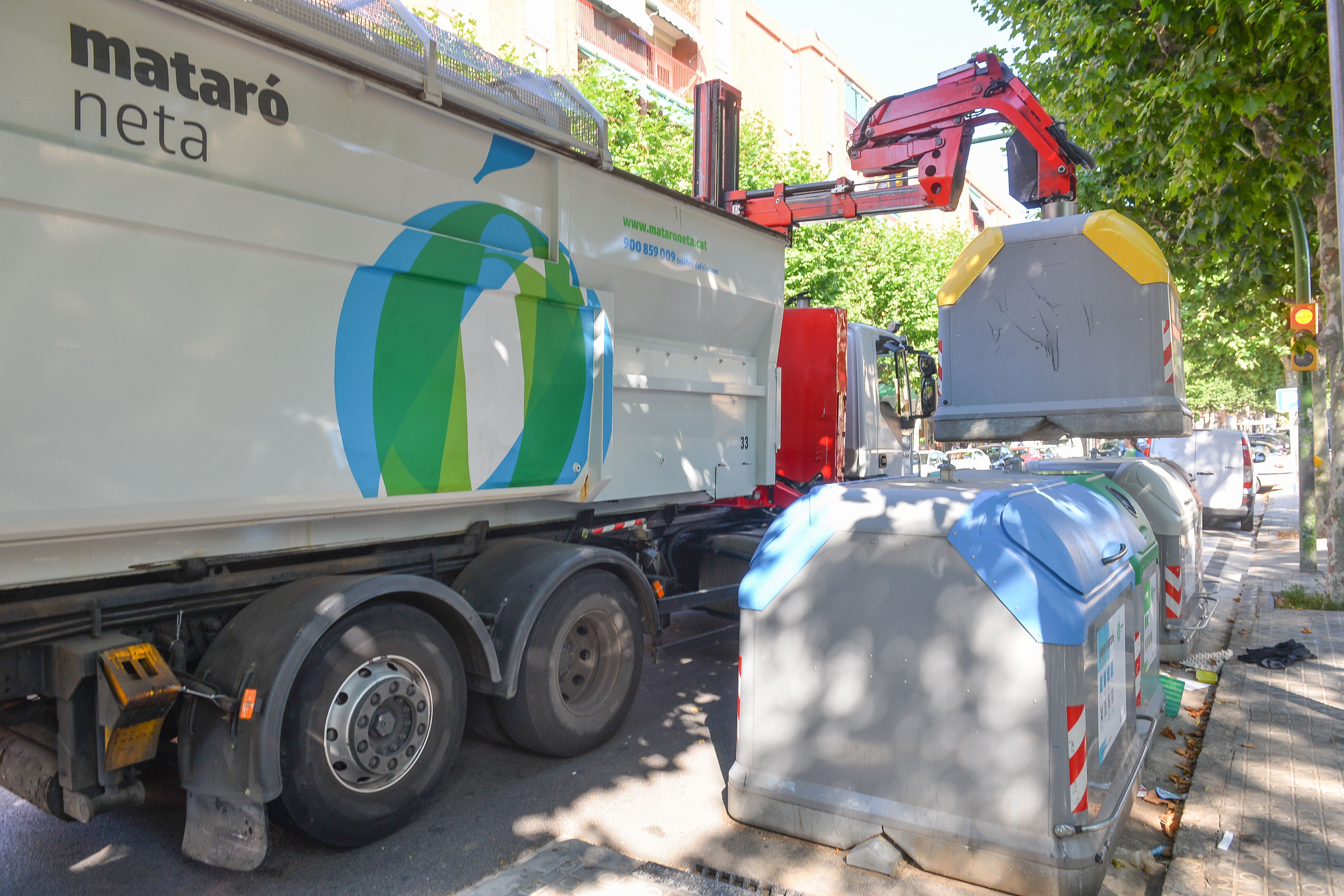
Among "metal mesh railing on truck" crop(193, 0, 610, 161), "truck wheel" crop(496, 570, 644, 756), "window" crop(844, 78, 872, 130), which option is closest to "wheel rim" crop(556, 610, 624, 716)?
"truck wheel" crop(496, 570, 644, 756)

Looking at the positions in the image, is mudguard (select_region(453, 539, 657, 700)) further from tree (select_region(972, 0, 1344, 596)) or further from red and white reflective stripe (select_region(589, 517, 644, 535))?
tree (select_region(972, 0, 1344, 596))

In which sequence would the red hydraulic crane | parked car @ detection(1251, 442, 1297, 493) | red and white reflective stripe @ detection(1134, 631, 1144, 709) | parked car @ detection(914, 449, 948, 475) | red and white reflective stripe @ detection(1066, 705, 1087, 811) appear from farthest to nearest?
parked car @ detection(1251, 442, 1297, 493) < parked car @ detection(914, 449, 948, 475) < the red hydraulic crane < red and white reflective stripe @ detection(1134, 631, 1144, 709) < red and white reflective stripe @ detection(1066, 705, 1087, 811)

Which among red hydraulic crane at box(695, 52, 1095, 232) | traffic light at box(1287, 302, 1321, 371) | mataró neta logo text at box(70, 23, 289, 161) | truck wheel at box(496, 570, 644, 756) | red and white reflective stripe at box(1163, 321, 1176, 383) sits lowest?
truck wheel at box(496, 570, 644, 756)

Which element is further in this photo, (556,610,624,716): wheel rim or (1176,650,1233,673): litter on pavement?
(1176,650,1233,673): litter on pavement

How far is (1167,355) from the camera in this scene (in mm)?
5484

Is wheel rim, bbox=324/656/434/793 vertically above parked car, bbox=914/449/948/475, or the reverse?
parked car, bbox=914/449/948/475

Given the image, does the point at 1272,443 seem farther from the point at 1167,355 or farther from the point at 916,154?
the point at 1167,355

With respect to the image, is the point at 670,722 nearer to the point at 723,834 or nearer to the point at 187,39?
the point at 723,834

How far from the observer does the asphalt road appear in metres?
3.31

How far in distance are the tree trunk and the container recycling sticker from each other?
5.91 m

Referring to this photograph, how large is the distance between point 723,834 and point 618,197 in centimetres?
342

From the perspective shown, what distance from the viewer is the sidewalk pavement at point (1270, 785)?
3.22 m

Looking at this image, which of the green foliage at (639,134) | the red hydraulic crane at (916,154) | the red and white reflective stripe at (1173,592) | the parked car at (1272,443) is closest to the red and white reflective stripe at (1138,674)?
the red and white reflective stripe at (1173,592)

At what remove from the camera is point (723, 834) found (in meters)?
3.73
